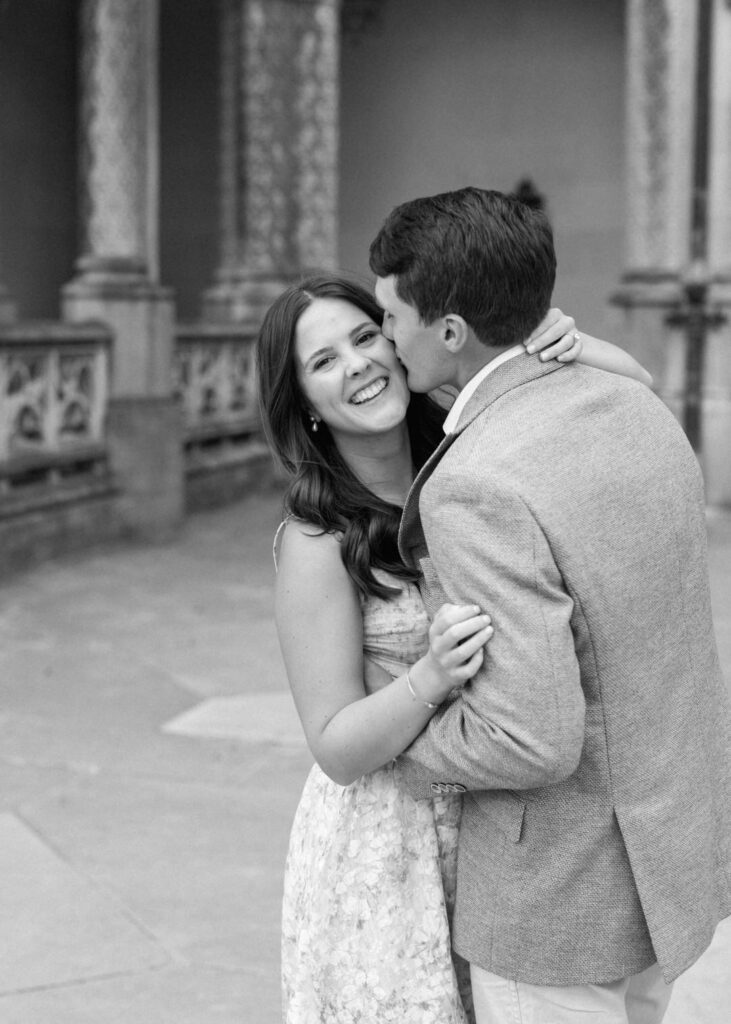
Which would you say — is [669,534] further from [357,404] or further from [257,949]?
[257,949]

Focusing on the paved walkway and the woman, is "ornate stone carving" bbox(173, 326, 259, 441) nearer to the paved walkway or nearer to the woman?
the paved walkway

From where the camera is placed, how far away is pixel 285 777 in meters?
4.79

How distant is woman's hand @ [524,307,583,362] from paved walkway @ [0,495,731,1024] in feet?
6.08

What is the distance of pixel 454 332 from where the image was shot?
1.80m

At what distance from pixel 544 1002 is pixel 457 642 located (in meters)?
0.47

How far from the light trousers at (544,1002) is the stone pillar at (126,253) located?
313 inches

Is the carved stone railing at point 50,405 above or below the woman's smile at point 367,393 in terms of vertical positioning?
below

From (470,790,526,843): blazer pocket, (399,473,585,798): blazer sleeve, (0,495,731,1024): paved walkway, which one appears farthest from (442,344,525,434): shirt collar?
(0,495,731,1024): paved walkway

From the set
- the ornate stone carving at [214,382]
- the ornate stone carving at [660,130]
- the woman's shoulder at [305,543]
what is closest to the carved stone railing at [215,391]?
the ornate stone carving at [214,382]

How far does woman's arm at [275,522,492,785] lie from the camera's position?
1.82 metres

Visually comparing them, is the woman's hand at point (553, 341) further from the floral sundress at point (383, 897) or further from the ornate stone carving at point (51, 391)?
the ornate stone carving at point (51, 391)

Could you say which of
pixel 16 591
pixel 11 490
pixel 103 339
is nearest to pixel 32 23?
pixel 103 339

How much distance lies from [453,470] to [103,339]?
8119 millimetres

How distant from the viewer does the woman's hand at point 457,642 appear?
168 centimetres
